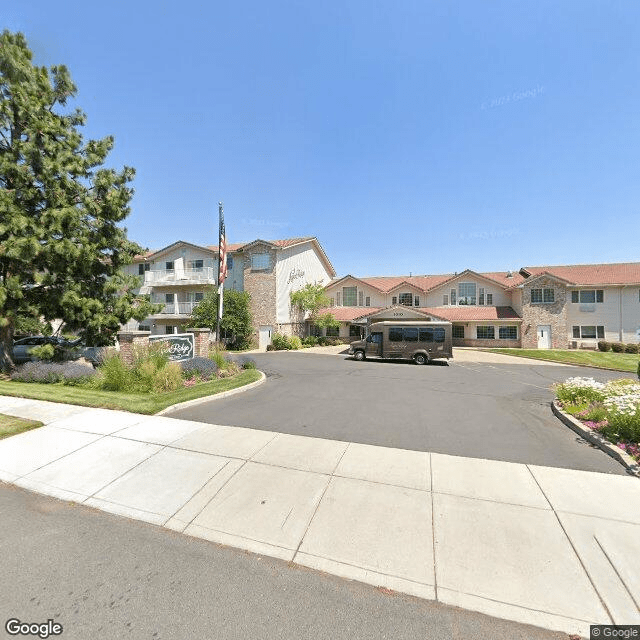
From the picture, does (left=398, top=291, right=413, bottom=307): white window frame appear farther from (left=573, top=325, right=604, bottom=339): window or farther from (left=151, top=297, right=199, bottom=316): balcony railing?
(left=151, top=297, right=199, bottom=316): balcony railing

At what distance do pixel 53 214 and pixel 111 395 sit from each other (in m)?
7.03

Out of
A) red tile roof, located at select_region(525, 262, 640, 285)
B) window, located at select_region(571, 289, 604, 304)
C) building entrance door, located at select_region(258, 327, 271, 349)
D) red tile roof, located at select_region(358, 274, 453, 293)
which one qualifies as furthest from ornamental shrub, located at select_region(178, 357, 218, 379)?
window, located at select_region(571, 289, 604, 304)

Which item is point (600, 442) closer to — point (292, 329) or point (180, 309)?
point (292, 329)

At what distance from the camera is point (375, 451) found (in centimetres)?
583

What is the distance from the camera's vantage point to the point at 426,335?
20.8m

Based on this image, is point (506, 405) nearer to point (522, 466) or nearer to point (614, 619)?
point (522, 466)

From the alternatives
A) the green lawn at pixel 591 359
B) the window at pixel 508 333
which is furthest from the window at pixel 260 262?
the window at pixel 508 333

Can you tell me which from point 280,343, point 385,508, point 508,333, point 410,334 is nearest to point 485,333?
point 508,333

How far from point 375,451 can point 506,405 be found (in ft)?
19.5

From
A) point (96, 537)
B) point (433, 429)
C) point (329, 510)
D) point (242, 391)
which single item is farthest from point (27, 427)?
point (433, 429)

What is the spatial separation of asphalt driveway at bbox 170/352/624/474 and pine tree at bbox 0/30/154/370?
7.80m

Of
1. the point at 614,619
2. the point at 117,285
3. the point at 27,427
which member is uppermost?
the point at 117,285

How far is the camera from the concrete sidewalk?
3000mm

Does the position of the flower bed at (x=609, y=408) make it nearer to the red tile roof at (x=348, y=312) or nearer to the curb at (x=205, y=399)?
the curb at (x=205, y=399)
